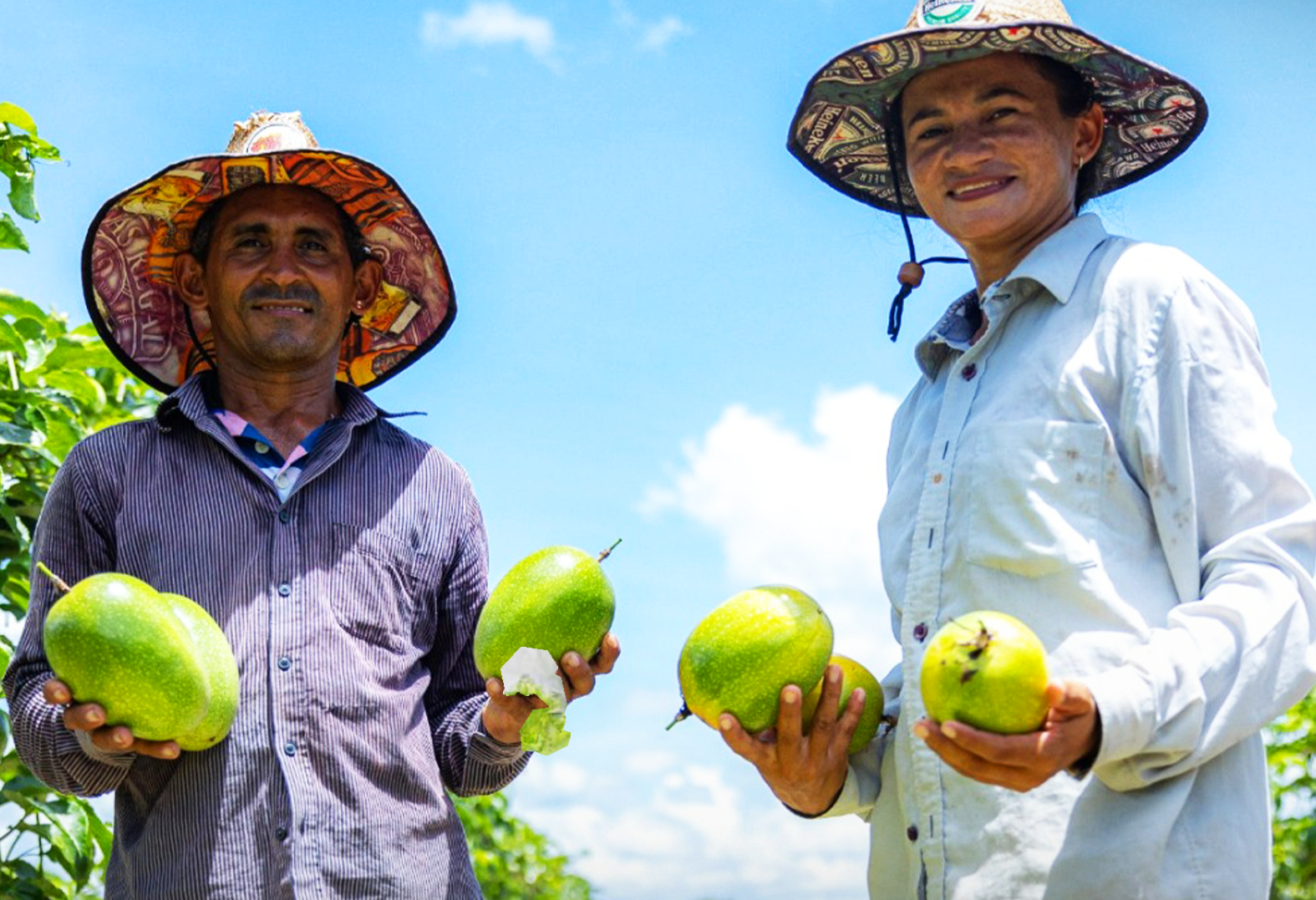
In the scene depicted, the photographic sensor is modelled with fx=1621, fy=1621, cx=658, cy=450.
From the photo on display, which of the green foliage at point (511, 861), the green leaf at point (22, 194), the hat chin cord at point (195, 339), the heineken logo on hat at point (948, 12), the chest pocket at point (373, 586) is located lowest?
the green foliage at point (511, 861)

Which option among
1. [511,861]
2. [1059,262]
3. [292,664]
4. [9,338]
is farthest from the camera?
[511,861]

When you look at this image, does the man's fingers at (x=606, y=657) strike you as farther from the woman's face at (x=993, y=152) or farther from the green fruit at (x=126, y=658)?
the woman's face at (x=993, y=152)

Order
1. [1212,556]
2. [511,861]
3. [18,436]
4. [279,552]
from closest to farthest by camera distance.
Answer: [1212,556]
[279,552]
[18,436]
[511,861]

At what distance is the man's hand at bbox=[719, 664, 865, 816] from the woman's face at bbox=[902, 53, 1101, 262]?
89cm

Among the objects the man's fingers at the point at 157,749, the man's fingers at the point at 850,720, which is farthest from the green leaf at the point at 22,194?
the man's fingers at the point at 850,720

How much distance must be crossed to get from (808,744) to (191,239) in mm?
2047

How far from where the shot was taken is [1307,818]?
23.5 feet

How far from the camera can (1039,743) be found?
2381mm

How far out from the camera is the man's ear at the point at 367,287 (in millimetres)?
4020

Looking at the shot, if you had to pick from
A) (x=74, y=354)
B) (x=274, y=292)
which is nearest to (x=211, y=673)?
(x=274, y=292)

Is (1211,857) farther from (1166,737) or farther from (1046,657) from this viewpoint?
(1046,657)

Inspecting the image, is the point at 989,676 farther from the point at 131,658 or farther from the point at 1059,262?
the point at 131,658

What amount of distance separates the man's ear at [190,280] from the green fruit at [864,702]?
1.88 m

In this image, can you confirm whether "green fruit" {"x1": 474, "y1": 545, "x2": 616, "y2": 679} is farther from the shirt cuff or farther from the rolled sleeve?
the rolled sleeve
